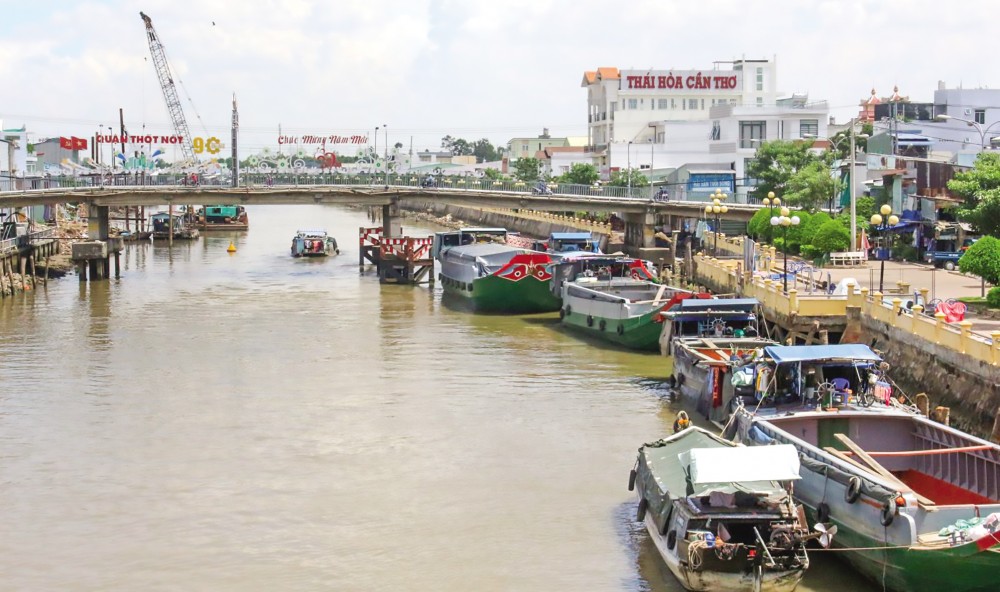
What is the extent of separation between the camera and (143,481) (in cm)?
2864

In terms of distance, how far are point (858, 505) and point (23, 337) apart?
38.0 metres

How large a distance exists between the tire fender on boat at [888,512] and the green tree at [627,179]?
8255 centimetres

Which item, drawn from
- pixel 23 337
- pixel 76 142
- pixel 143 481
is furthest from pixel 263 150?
pixel 143 481

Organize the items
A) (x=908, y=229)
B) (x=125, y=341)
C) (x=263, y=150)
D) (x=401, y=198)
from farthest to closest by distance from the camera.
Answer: (x=263, y=150) < (x=401, y=198) < (x=908, y=229) < (x=125, y=341)

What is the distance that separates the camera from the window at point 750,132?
4117 inches

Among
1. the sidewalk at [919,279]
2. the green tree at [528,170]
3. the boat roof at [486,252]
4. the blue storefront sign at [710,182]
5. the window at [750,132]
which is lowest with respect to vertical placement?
the sidewalk at [919,279]

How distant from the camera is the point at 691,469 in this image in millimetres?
21297

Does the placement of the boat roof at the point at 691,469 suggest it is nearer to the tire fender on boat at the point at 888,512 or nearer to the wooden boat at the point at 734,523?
the wooden boat at the point at 734,523

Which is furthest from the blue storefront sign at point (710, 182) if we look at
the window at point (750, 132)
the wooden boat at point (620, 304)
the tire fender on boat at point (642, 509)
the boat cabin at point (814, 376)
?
the tire fender on boat at point (642, 509)

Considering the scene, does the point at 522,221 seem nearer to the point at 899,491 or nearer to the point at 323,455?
the point at 323,455

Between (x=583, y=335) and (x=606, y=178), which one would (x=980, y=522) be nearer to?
(x=583, y=335)

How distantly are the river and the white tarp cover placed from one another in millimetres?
2166

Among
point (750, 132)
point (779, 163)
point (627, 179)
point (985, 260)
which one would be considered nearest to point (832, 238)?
point (985, 260)

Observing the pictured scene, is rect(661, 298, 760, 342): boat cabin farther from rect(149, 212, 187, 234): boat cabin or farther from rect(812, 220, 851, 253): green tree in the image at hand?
rect(149, 212, 187, 234): boat cabin
